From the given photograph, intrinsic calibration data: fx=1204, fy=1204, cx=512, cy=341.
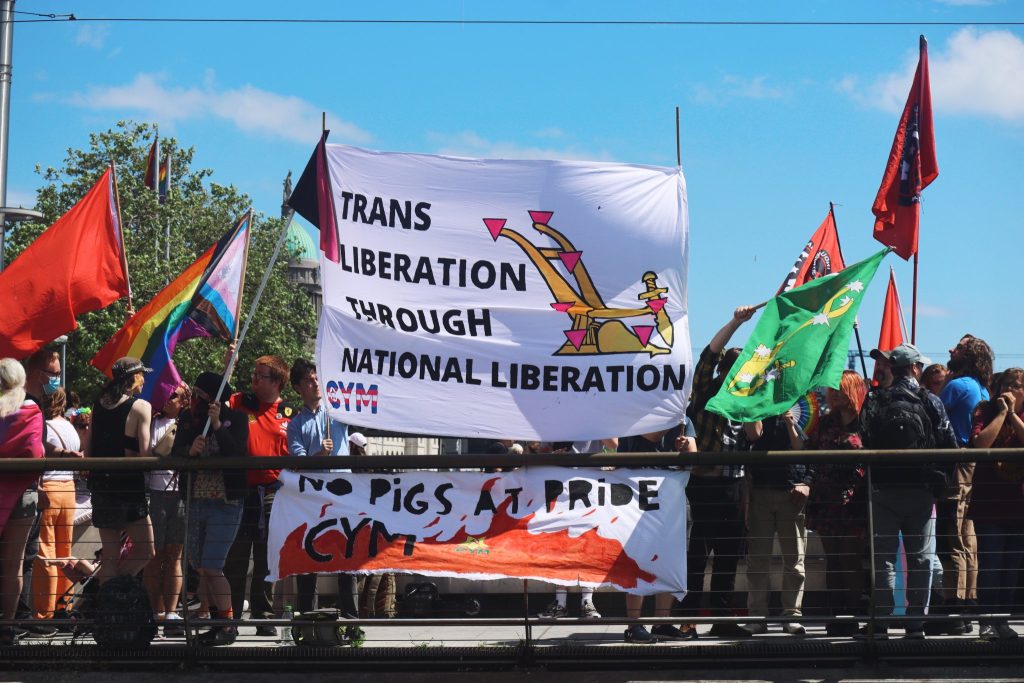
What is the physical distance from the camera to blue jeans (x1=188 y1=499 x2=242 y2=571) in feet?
26.0

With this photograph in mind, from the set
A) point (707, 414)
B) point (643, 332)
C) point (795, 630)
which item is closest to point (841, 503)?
point (795, 630)

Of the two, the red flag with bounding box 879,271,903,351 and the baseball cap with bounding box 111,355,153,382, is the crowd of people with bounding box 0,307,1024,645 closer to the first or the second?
the baseball cap with bounding box 111,355,153,382

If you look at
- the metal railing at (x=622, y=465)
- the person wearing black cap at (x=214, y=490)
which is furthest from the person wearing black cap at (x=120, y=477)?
the metal railing at (x=622, y=465)

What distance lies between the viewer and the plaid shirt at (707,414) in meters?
8.31

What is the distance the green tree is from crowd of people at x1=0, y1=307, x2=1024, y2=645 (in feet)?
121

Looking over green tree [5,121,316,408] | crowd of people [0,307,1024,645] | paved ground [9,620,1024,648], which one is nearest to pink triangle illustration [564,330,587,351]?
crowd of people [0,307,1024,645]

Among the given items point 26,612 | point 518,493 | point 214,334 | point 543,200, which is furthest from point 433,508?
point 26,612

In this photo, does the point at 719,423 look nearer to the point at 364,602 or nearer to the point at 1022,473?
the point at 1022,473

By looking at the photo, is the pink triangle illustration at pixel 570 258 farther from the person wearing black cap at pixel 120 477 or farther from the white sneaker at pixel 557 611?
the person wearing black cap at pixel 120 477

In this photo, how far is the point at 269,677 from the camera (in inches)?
290

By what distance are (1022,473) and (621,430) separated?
9.10 feet

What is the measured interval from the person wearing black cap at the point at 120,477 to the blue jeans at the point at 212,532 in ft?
1.09

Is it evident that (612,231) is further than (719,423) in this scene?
No

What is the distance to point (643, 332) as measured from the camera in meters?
7.55
